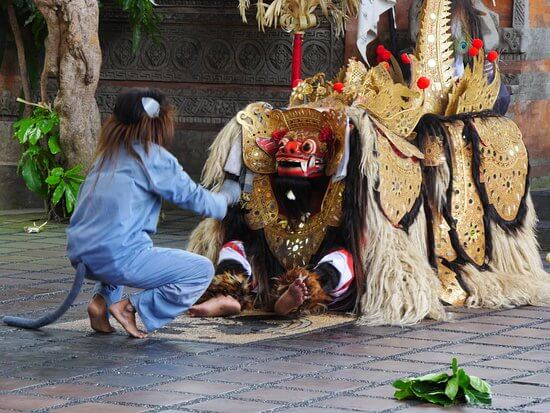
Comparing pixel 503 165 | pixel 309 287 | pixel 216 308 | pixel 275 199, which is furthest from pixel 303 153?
pixel 503 165

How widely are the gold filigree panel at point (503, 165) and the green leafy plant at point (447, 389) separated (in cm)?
255

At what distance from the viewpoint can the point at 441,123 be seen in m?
7.28

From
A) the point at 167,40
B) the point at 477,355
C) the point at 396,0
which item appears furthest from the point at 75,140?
the point at 477,355

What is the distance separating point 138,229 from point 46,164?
14.8 ft

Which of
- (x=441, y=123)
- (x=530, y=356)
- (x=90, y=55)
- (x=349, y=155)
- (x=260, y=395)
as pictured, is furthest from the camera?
(x=90, y=55)

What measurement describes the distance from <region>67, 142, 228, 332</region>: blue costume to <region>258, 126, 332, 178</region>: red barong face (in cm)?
69

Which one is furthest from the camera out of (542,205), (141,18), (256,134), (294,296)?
(141,18)

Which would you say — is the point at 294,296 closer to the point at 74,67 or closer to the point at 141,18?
A: the point at 74,67

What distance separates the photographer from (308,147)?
6.64 meters

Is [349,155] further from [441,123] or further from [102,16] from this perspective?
[102,16]

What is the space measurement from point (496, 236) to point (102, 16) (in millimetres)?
5232

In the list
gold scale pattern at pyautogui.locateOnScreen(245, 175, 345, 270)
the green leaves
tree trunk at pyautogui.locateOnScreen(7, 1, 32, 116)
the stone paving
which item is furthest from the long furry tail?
tree trunk at pyautogui.locateOnScreen(7, 1, 32, 116)

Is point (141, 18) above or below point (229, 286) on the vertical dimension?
above

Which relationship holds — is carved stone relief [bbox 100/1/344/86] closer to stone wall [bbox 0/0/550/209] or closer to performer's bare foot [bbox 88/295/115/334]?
stone wall [bbox 0/0/550/209]
